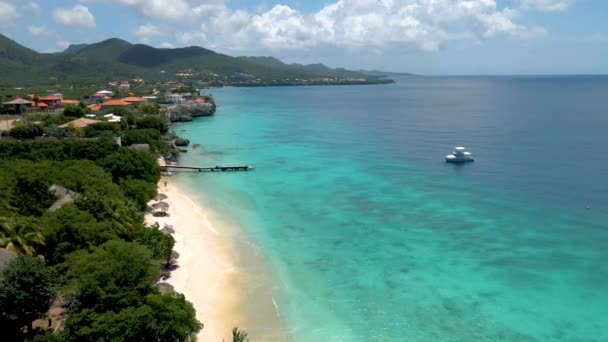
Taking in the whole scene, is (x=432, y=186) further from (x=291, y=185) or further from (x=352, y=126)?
(x=352, y=126)

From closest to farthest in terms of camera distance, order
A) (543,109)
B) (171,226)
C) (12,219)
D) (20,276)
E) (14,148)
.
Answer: (20,276)
(12,219)
(171,226)
(14,148)
(543,109)

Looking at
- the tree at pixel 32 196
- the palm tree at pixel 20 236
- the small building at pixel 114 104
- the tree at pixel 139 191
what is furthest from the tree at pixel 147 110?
the palm tree at pixel 20 236

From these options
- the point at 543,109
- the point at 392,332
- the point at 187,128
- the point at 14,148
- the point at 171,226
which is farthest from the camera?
the point at 543,109

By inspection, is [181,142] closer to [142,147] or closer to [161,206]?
[142,147]

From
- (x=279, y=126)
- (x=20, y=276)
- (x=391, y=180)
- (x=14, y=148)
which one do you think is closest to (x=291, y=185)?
(x=391, y=180)

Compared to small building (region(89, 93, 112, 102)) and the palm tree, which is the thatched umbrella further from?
small building (region(89, 93, 112, 102))

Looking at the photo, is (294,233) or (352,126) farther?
(352,126)
